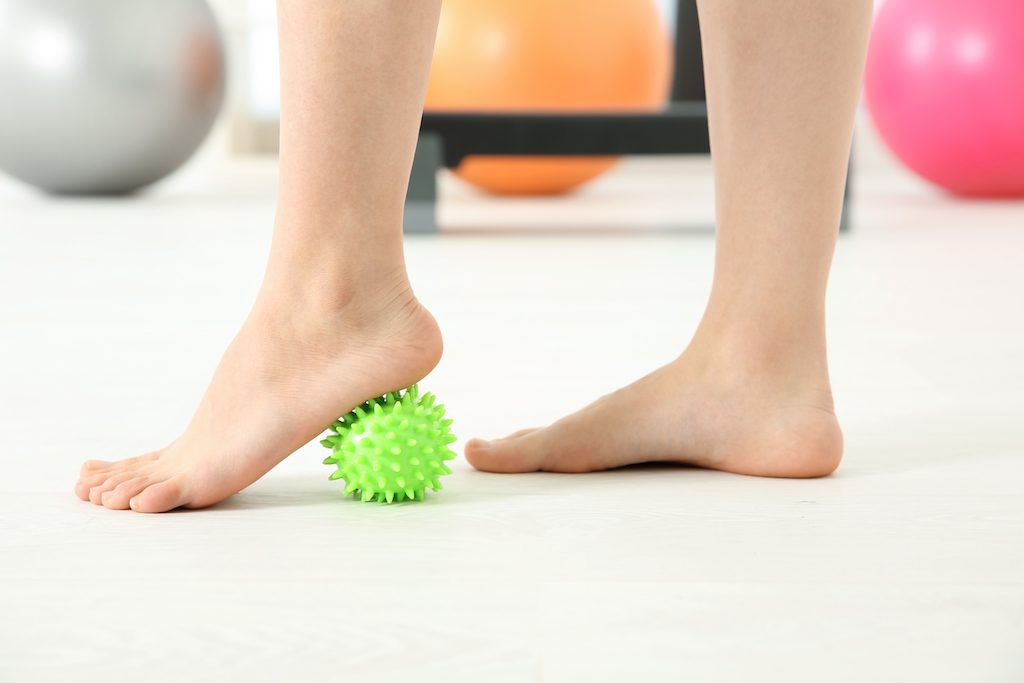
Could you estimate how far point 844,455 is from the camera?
3.46 ft

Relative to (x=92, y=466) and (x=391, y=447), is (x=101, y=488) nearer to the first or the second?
(x=92, y=466)

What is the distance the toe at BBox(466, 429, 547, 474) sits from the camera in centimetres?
100

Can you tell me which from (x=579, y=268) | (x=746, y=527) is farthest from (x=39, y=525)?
(x=579, y=268)

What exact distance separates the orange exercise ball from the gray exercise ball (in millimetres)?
585

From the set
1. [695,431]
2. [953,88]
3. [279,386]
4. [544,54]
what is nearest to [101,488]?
[279,386]

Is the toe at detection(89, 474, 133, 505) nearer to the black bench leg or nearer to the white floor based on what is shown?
the white floor

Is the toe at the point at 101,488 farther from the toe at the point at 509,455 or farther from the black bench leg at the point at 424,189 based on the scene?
the black bench leg at the point at 424,189

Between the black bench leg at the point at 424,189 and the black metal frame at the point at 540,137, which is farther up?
the black metal frame at the point at 540,137

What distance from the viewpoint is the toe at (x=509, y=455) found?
100 cm

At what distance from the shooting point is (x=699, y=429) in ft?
3.27

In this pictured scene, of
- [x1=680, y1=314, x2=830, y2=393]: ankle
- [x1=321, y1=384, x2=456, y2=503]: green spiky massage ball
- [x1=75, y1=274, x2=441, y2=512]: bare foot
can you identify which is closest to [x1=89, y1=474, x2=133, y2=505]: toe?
[x1=75, y1=274, x2=441, y2=512]: bare foot

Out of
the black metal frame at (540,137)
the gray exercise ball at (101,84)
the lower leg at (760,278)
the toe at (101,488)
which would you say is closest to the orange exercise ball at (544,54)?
the black metal frame at (540,137)

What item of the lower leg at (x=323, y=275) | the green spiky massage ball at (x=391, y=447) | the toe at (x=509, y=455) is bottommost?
the toe at (x=509, y=455)

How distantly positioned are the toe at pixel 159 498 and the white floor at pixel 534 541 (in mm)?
11
